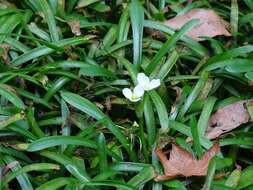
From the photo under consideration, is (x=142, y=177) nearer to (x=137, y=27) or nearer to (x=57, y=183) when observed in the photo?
(x=57, y=183)

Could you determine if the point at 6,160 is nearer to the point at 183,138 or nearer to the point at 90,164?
the point at 90,164

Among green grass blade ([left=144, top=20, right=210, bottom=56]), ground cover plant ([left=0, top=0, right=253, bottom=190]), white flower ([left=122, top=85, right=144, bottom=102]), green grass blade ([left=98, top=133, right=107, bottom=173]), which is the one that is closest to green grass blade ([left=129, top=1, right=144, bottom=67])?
ground cover plant ([left=0, top=0, right=253, bottom=190])

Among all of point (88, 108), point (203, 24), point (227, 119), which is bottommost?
point (227, 119)

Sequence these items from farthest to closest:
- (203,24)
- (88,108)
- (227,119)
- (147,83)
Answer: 1. (203,24)
2. (227,119)
3. (88,108)
4. (147,83)

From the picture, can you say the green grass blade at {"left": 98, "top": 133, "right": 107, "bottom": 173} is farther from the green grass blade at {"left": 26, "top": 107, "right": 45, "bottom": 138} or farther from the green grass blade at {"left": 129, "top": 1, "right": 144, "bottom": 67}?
the green grass blade at {"left": 129, "top": 1, "right": 144, "bottom": 67}

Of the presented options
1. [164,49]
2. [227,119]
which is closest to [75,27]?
[164,49]

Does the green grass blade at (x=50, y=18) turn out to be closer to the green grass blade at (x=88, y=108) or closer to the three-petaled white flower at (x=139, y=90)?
the green grass blade at (x=88, y=108)

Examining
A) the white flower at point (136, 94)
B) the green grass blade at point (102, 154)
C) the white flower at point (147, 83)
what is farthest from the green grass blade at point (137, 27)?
the green grass blade at point (102, 154)

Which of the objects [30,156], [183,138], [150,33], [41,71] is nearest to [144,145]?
[183,138]
